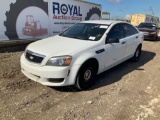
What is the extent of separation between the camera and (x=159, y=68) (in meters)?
6.37

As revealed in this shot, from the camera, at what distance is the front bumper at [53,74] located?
369 centimetres

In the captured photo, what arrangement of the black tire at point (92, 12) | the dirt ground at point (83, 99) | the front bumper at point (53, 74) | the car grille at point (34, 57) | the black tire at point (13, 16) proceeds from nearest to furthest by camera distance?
the dirt ground at point (83, 99), the front bumper at point (53, 74), the car grille at point (34, 57), the black tire at point (13, 16), the black tire at point (92, 12)

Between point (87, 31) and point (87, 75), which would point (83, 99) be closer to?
point (87, 75)

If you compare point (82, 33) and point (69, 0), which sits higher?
point (69, 0)

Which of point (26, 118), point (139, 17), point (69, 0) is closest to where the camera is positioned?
point (26, 118)

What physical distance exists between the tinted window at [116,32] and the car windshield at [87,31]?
0.67 ft

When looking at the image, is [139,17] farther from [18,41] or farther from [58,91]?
[58,91]

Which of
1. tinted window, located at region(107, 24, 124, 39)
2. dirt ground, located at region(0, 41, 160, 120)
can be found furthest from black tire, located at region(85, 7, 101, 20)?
dirt ground, located at region(0, 41, 160, 120)

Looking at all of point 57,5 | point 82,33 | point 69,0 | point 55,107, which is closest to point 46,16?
point 57,5

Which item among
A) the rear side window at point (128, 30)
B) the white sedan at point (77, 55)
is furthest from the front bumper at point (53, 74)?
the rear side window at point (128, 30)

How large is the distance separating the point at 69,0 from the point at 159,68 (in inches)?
265

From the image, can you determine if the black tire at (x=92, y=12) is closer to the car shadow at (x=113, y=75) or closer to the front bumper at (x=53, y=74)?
the car shadow at (x=113, y=75)

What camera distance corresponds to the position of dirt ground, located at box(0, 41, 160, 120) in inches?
131

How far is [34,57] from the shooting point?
12.9ft
